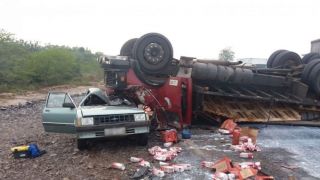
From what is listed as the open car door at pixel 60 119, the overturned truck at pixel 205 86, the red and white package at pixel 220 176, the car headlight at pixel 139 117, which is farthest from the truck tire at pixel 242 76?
the red and white package at pixel 220 176

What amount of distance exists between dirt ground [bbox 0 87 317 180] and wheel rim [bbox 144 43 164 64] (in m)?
2.05

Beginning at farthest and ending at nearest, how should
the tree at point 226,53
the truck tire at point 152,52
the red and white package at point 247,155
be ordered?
the tree at point 226,53 < the truck tire at point 152,52 < the red and white package at point 247,155

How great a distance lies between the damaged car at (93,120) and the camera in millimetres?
6438

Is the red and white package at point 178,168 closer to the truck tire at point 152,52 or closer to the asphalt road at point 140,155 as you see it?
the asphalt road at point 140,155

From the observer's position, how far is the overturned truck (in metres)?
8.62

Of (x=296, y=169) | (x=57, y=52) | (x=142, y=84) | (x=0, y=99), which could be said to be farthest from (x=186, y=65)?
(x=57, y=52)

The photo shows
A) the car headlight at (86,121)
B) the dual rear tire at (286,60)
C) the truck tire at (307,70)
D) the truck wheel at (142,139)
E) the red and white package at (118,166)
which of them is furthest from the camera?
the dual rear tire at (286,60)

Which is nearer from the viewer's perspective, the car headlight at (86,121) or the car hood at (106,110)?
the car headlight at (86,121)

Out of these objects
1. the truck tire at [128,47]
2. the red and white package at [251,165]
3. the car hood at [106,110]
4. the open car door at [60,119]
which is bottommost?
the red and white package at [251,165]

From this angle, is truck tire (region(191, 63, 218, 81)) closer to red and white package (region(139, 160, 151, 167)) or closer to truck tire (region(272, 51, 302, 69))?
truck tire (region(272, 51, 302, 69))

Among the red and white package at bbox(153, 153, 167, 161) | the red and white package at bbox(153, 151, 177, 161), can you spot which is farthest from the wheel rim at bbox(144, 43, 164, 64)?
the red and white package at bbox(153, 153, 167, 161)

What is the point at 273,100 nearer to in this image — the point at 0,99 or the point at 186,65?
the point at 186,65

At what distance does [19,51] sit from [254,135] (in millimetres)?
27913

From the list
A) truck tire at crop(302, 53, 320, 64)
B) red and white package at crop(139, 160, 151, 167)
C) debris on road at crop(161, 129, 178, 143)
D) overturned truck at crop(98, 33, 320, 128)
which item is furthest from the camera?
truck tire at crop(302, 53, 320, 64)
